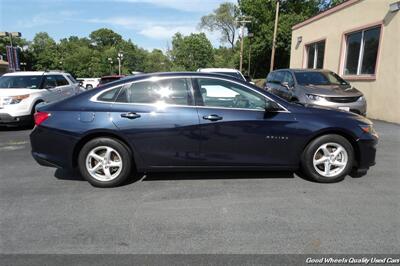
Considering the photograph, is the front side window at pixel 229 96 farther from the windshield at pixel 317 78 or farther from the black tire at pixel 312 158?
the windshield at pixel 317 78

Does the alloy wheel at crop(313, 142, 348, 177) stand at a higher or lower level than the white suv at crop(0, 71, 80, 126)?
lower

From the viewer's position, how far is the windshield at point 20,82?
9125mm

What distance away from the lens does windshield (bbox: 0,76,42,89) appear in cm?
912

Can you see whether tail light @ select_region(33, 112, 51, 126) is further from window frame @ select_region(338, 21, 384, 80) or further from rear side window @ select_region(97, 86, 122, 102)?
window frame @ select_region(338, 21, 384, 80)

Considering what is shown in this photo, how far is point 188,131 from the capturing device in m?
4.04

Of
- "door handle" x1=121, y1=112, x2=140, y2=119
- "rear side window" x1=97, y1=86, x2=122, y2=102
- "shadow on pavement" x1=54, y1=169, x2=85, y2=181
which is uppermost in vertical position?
"rear side window" x1=97, y1=86, x2=122, y2=102

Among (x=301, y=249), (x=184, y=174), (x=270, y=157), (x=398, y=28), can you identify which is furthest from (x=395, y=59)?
(x=301, y=249)

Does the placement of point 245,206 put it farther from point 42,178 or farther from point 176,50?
point 176,50

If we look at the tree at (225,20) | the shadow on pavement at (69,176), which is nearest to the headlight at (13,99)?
the shadow on pavement at (69,176)

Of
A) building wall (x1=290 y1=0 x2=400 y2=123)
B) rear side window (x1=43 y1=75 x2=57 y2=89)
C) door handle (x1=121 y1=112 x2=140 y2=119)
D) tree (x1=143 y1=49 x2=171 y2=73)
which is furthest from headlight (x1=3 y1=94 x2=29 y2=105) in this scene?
tree (x1=143 y1=49 x2=171 y2=73)

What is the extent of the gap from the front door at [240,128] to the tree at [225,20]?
64565mm

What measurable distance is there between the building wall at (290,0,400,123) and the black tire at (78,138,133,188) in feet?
29.6

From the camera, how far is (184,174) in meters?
4.69

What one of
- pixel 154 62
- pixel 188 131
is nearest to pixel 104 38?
pixel 154 62
